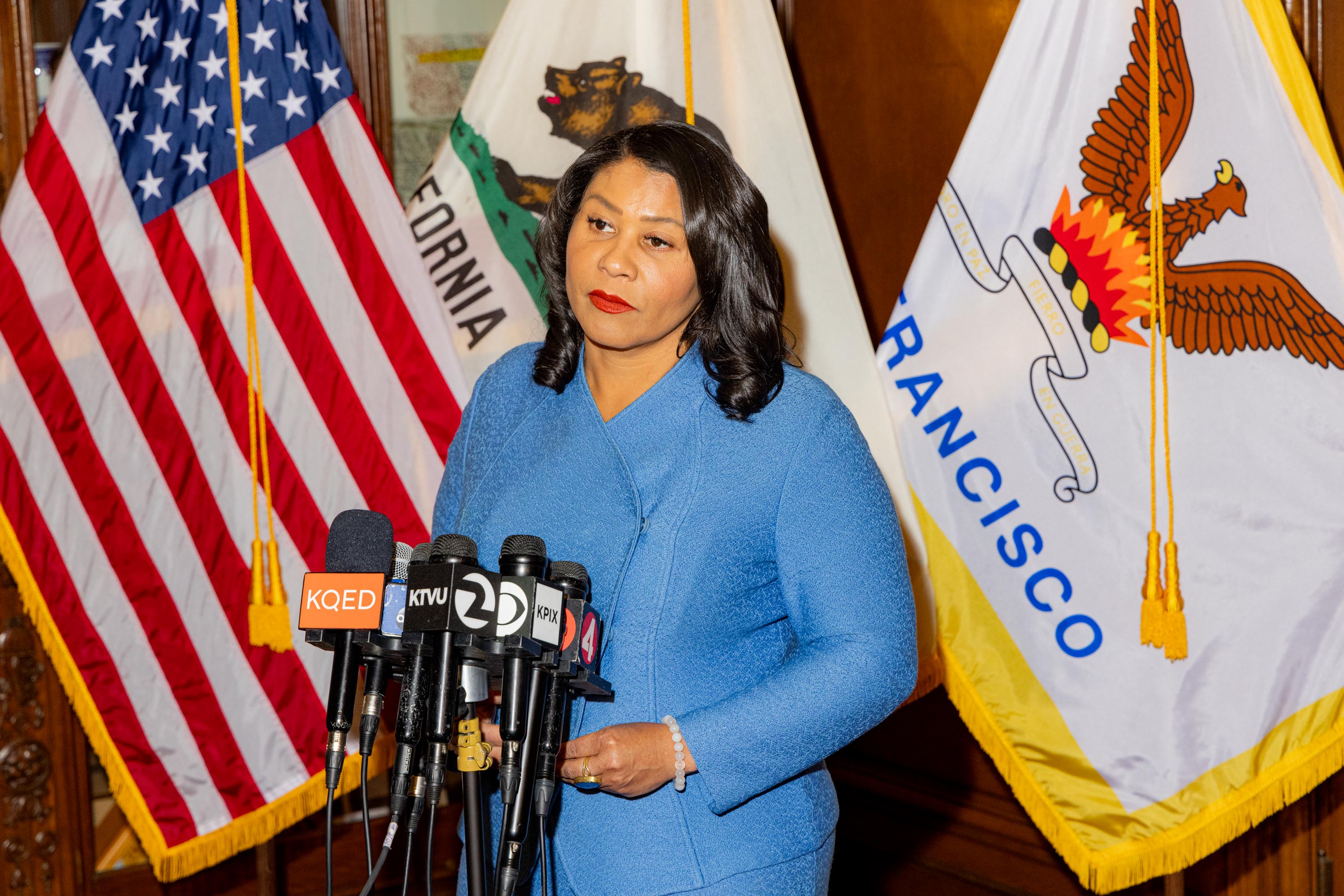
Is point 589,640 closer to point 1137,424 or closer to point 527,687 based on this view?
point 527,687

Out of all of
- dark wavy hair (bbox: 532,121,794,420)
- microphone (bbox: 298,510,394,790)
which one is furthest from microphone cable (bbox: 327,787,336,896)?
dark wavy hair (bbox: 532,121,794,420)

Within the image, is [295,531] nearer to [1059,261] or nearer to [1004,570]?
[1004,570]

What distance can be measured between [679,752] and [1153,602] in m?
1.22

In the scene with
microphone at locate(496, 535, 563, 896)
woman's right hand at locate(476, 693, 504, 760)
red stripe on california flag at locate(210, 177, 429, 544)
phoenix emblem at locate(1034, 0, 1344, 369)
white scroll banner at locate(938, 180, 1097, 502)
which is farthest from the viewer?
red stripe on california flag at locate(210, 177, 429, 544)

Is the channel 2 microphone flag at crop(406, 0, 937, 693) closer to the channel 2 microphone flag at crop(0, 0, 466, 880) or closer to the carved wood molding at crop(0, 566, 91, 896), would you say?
the channel 2 microphone flag at crop(0, 0, 466, 880)

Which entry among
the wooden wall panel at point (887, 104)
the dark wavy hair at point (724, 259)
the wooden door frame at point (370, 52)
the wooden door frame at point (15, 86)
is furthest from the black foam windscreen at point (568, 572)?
the wooden door frame at point (15, 86)

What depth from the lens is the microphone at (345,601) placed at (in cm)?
106

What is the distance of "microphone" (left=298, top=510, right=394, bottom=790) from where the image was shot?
1061 millimetres

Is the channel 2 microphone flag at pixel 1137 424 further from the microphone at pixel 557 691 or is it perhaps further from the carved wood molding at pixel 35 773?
the carved wood molding at pixel 35 773

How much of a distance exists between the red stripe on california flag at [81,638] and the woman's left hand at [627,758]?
1598 mm

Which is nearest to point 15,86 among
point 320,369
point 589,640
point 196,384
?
point 196,384

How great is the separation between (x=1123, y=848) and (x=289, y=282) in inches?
76.2

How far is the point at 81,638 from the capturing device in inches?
96.0

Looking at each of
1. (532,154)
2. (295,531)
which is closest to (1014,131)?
(532,154)
